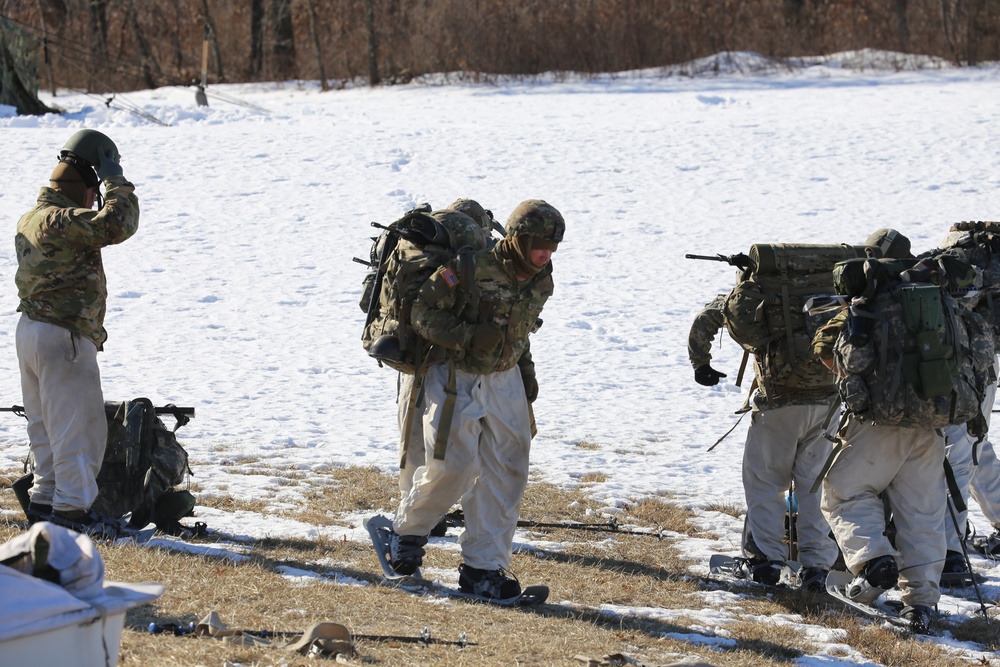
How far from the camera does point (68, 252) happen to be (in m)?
Answer: 6.09

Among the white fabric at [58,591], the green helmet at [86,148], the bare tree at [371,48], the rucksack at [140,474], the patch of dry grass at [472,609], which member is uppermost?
the bare tree at [371,48]

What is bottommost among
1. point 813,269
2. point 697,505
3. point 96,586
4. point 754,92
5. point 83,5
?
point 697,505

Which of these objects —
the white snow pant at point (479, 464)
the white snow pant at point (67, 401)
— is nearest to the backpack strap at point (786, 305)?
the white snow pant at point (479, 464)

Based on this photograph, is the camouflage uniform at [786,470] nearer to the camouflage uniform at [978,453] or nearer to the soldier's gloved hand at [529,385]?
→ the camouflage uniform at [978,453]

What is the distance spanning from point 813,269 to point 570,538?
Answer: 6.95 feet

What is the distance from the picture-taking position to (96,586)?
10.2 ft

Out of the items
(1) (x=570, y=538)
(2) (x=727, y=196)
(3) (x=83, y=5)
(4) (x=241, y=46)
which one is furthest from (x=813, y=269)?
(3) (x=83, y=5)

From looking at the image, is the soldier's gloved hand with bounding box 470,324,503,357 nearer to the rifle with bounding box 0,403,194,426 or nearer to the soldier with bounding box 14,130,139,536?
the soldier with bounding box 14,130,139,536

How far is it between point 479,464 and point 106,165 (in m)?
2.43

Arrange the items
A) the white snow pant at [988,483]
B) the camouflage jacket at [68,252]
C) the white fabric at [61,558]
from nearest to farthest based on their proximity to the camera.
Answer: the white fabric at [61,558]
the camouflage jacket at [68,252]
the white snow pant at [988,483]

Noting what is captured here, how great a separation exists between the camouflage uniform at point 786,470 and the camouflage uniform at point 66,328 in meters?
3.44

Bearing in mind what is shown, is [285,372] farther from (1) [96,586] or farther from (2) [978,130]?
(2) [978,130]

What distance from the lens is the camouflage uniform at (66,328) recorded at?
6020 mm

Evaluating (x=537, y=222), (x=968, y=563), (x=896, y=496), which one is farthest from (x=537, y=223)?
(x=968, y=563)
